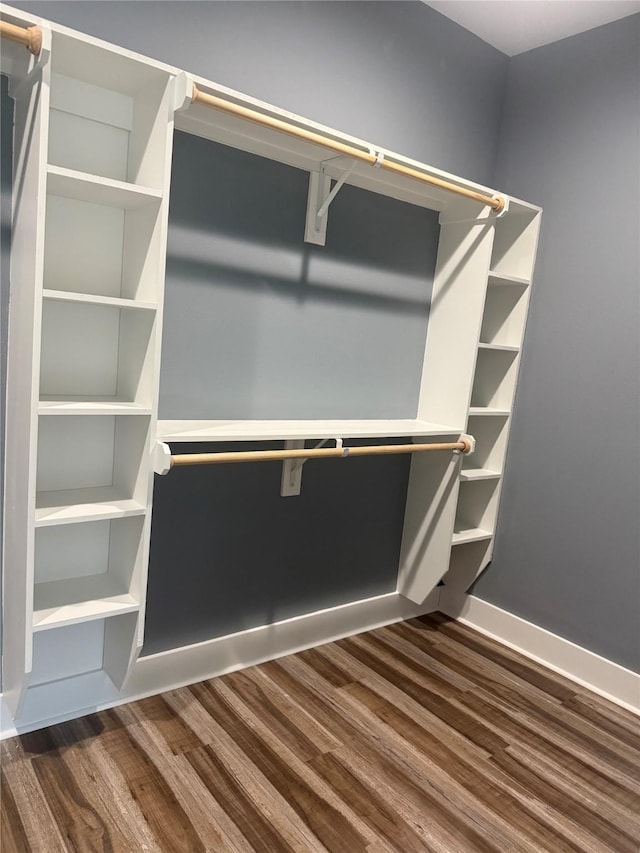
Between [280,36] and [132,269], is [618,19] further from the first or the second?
[132,269]

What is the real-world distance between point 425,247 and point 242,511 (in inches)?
52.4

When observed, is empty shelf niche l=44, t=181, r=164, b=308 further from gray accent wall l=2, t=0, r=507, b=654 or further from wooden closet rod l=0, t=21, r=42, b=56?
wooden closet rod l=0, t=21, r=42, b=56

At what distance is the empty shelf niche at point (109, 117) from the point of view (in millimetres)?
1671

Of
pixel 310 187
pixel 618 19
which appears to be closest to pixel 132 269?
pixel 310 187

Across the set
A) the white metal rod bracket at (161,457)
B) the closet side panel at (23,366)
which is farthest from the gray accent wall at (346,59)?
the white metal rod bracket at (161,457)

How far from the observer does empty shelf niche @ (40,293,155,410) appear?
5.92ft

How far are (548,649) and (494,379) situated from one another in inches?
46.9

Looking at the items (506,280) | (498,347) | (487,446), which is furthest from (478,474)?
(506,280)

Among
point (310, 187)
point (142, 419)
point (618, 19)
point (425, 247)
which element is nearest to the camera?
point (142, 419)

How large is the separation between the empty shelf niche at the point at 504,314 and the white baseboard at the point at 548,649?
122cm

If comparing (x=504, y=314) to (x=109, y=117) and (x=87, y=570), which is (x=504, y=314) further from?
(x=87, y=570)

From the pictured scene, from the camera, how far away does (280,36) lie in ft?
6.93

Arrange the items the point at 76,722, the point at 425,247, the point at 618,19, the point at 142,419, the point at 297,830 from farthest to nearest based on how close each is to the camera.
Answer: the point at 425,247, the point at 618,19, the point at 76,722, the point at 142,419, the point at 297,830

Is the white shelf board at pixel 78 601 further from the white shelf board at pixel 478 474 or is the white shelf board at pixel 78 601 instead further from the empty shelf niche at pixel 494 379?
→ the empty shelf niche at pixel 494 379
